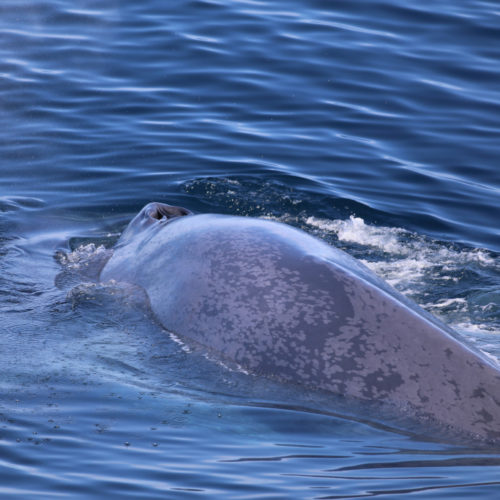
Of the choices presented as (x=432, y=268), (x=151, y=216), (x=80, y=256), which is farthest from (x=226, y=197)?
(x=151, y=216)

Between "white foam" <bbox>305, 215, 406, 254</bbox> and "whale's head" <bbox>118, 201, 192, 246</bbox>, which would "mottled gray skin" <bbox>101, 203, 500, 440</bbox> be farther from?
"white foam" <bbox>305, 215, 406, 254</bbox>

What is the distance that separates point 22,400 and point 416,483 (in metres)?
2.81

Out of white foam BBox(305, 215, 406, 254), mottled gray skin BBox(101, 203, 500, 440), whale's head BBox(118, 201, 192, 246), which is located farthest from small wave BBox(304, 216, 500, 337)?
whale's head BBox(118, 201, 192, 246)

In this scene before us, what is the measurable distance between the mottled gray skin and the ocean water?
0.51 ft

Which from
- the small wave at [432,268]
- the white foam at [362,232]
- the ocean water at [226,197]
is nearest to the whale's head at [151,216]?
the ocean water at [226,197]

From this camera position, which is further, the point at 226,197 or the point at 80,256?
the point at 226,197

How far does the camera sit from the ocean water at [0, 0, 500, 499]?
18.9 ft

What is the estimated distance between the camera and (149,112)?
1625 centimetres

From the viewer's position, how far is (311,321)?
642 cm

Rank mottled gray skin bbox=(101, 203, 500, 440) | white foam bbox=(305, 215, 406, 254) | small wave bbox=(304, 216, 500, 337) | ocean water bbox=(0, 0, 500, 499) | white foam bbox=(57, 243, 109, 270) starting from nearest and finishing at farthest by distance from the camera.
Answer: ocean water bbox=(0, 0, 500, 499) → mottled gray skin bbox=(101, 203, 500, 440) → small wave bbox=(304, 216, 500, 337) → white foam bbox=(57, 243, 109, 270) → white foam bbox=(305, 215, 406, 254)

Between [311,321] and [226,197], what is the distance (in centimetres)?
653

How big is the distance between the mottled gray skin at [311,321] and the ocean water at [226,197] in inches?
6.1

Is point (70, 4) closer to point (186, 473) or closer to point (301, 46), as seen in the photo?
point (301, 46)

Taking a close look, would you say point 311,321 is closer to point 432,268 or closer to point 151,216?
point 151,216
